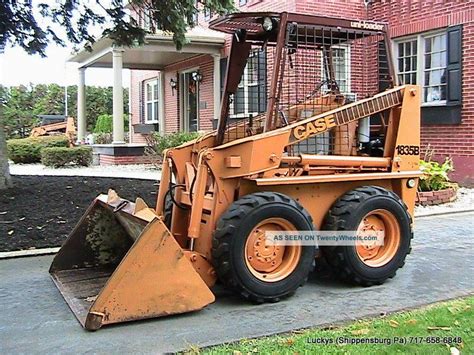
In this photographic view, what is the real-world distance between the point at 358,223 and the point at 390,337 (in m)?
1.50

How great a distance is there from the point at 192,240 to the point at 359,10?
38.1 ft

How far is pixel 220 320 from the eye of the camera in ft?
14.8

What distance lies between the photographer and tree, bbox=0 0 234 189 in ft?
32.1

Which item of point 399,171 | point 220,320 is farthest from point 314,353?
point 399,171

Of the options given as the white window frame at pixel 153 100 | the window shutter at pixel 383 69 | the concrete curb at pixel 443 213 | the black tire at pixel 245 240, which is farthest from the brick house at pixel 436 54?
the white window frame at pixel 153 100

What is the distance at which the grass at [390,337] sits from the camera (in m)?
3.73

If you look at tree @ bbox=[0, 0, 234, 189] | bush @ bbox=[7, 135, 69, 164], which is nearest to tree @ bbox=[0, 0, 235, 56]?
tree @ bbox=[0, 0, 234, 189]

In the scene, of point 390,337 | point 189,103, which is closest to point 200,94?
point 189,103

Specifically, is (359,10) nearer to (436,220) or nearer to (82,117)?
(436,220)

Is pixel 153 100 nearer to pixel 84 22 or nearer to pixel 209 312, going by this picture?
pixel 84 22

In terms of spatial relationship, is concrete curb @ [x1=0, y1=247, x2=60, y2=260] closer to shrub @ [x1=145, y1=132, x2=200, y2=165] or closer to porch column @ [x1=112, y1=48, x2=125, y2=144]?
shrub @ [x1=145, y1=132, x2=200, y2=165]

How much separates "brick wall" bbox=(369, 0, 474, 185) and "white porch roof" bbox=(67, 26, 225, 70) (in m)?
5.71

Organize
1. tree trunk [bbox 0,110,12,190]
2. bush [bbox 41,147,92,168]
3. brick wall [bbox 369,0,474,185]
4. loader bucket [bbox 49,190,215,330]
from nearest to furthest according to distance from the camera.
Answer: loader bucket [bbox 49,190,215,330]
tree trunk [bbox 0,110,12,190]
brick wall [bbox 369,0,474,185]
bush [bbox 41,147,92,168]

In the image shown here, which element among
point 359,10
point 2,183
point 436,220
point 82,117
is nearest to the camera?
point 436,220
